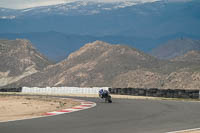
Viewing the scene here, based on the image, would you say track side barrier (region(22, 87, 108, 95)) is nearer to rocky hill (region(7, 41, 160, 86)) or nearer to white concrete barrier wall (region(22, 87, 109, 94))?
white concrete barrier wall (region(22, 87, 109, 94))

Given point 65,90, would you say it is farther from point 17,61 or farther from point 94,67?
point 17,61

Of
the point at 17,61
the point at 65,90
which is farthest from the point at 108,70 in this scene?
the point at 65,90

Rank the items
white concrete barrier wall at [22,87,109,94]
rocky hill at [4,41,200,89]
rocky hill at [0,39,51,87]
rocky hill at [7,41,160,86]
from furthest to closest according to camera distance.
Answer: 1. rocky hill at [0,39,51,87]
2. rocky hill at [7,41,160,86]
3. rocky hill at [4,41,200,89]
4. white concrete barrier wall at [22,87,109,94]

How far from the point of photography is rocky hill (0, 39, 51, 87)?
14312cm

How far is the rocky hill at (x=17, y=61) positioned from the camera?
14312 cm

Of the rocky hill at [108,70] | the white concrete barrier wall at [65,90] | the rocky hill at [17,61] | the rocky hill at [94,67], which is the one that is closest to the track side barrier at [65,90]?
the white concrete barrier wall at [65,90]

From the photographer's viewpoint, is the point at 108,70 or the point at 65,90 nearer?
the point at 65,90

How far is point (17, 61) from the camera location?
155 metres

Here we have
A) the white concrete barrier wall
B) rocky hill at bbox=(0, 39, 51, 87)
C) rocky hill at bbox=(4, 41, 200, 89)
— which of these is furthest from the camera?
rocky hill at bbox=(0, 39, 51, 87)

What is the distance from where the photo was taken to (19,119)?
1738 cm

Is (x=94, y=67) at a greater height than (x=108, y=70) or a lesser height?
greater

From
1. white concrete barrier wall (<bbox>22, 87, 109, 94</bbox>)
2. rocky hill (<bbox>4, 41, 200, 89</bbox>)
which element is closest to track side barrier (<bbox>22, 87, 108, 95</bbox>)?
white concrete barrier wall (<bbox>22, 87, 109, 94</bbox>)

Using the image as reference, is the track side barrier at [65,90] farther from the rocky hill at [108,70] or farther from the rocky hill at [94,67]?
the rocky hill at [94,67]

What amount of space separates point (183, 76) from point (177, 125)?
75893 millimetres
